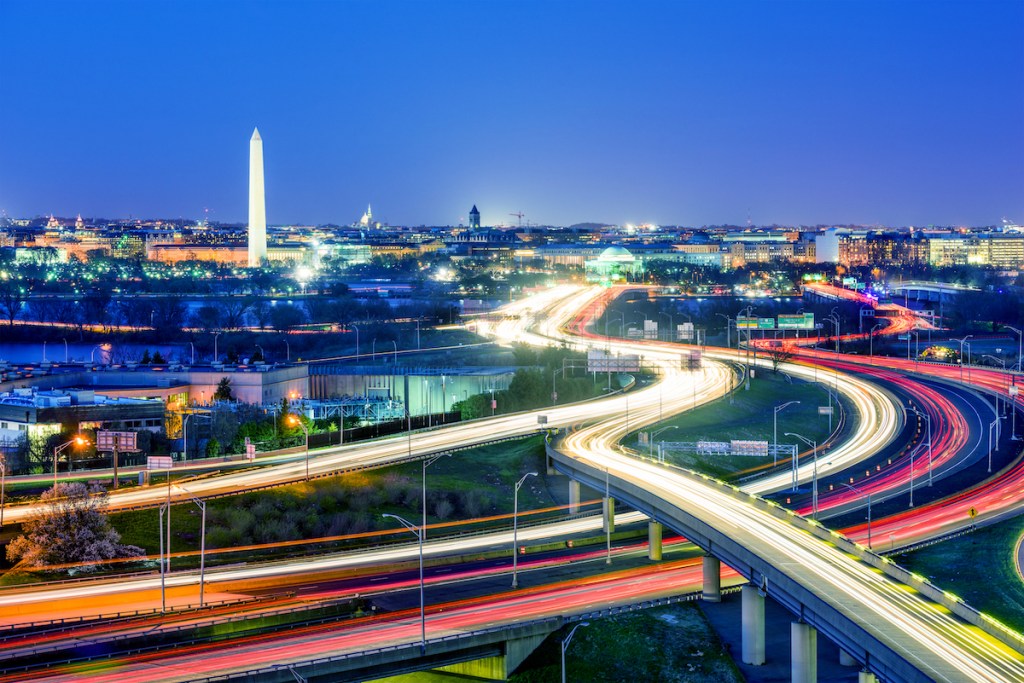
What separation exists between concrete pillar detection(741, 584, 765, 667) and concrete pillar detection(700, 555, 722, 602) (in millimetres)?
3891

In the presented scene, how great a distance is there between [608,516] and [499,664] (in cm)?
1096

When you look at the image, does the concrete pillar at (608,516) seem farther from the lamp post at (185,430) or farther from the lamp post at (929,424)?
the lamp post at (185,430)

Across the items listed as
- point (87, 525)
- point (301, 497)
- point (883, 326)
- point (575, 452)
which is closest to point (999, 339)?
point (883, 326)

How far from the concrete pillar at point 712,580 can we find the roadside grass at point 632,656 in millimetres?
1438

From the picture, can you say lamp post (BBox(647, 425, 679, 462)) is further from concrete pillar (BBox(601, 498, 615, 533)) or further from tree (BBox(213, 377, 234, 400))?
tree (BBox(213, 377, 234, 400))

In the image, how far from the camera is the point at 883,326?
392ft

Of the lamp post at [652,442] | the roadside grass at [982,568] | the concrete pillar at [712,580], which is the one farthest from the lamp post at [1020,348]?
the concrete pillar at [712,580]

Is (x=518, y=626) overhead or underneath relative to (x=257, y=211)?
underneath

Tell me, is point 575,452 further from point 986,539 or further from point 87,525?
point 87,525

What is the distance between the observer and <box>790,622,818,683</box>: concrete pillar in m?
27.7

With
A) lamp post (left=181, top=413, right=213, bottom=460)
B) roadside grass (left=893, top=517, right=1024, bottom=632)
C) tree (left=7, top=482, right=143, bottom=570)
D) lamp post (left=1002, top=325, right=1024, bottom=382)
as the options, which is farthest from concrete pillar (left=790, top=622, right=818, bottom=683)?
lamp post (left=1002, top=325, right=1024, bottom=382)

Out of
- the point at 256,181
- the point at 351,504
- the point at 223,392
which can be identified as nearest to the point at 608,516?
the point at 351,504

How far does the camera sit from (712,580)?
115ft

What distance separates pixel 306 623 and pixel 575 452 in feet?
66.8
